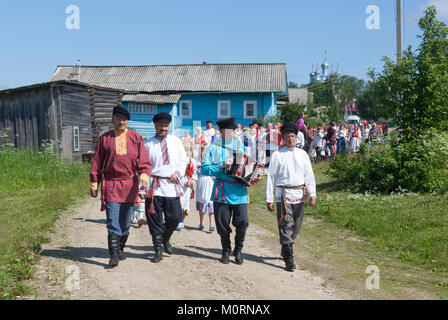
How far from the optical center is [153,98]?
33.4 metres

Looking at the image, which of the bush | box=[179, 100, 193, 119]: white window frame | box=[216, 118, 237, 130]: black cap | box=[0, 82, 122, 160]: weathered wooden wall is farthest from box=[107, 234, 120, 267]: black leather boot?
box=[179, 100, 193, 119]: white window frame

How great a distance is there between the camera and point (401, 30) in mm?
14242

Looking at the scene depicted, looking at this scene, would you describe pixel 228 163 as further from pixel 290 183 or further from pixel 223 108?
pixel 223 108

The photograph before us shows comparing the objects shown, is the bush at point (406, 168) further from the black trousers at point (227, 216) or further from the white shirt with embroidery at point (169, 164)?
the white shirt with embroidery at point (169, 164)

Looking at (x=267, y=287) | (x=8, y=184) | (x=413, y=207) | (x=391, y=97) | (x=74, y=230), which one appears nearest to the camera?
(x=267, y=287)

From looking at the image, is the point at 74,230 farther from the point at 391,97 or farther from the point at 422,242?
the point at 391,97

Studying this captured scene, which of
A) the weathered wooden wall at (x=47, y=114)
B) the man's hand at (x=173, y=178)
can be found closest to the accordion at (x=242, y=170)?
the man's hand at (x=173, y=178)

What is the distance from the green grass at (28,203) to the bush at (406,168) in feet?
24.9

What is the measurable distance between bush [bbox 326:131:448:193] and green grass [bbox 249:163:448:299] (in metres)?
0.61

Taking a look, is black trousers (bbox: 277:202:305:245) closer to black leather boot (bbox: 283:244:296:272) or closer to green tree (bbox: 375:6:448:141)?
black leather boot (bbox: 283:244:296:272)

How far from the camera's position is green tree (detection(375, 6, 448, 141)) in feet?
36.3

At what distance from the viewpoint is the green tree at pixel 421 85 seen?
36.3ft
